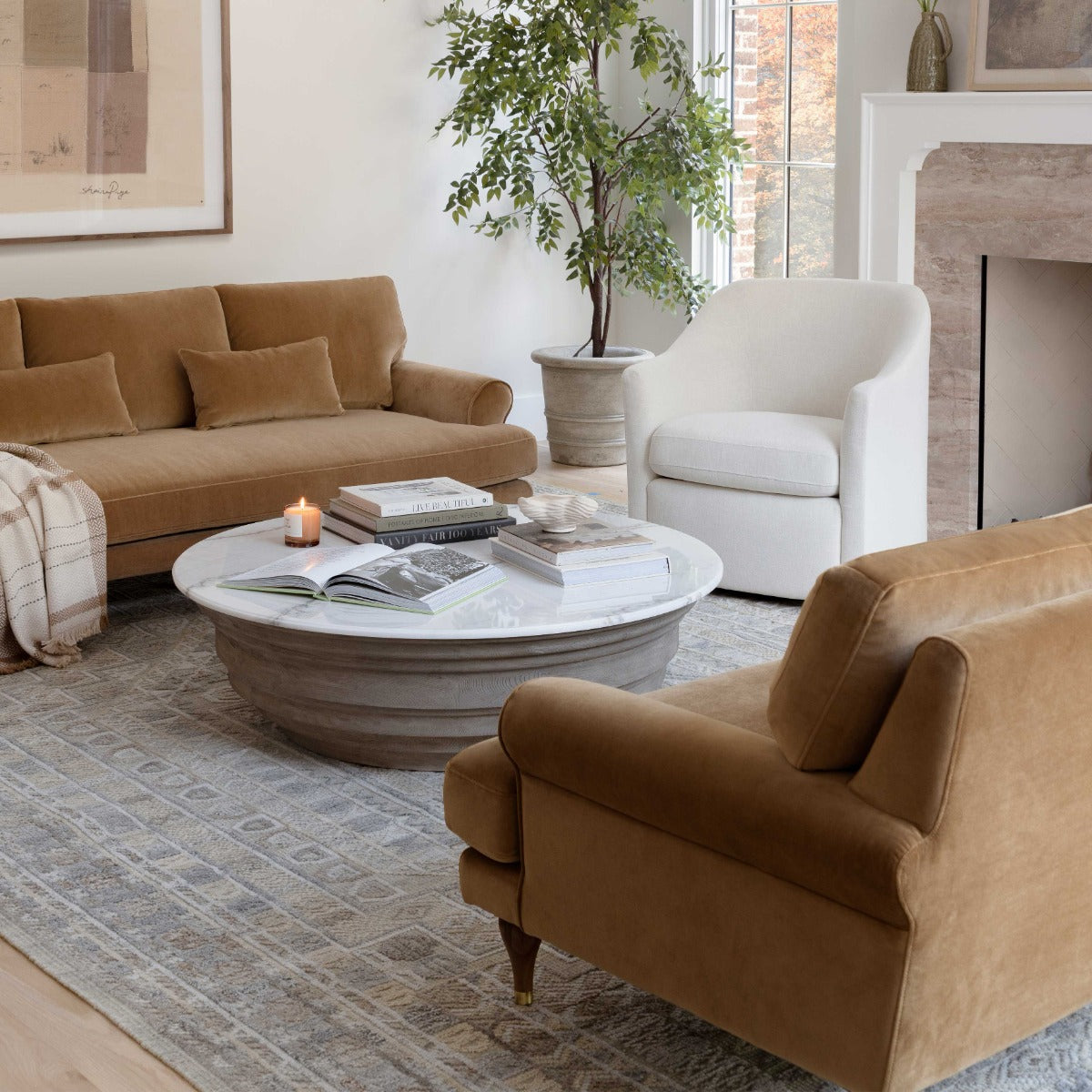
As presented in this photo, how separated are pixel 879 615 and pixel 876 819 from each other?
8.7 inches

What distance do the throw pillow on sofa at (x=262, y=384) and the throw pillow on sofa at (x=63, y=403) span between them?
254mm

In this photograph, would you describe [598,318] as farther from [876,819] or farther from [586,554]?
[876,819]

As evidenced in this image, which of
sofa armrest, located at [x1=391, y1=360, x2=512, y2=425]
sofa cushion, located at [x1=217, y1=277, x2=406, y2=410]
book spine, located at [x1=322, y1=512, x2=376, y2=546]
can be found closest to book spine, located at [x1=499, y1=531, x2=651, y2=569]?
book spine, located at [x1=322, y1=512, x2=376, y2=546]

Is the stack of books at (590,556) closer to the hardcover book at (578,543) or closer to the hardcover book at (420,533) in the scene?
the hardcover book at (578,543)

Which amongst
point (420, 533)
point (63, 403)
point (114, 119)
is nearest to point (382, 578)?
point (420, 533)

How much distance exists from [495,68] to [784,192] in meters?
1.32

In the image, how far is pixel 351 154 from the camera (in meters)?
5.86

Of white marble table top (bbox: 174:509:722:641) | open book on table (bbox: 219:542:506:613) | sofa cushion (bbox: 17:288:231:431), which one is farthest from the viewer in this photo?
sofa cushion (bbox: 17:288:231:431)

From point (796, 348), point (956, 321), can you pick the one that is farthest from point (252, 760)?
Answer: point (956, 321)

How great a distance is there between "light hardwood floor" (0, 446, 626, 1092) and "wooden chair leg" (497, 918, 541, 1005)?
47 centimetres

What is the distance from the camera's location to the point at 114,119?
5.15 meters

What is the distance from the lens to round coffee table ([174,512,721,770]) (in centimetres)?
295

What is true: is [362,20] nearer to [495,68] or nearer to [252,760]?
[495,68]

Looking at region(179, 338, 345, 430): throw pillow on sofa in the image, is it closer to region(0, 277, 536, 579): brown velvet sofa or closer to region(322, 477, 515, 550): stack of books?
region(0, 277, 536, 579): brown velvet sofa
